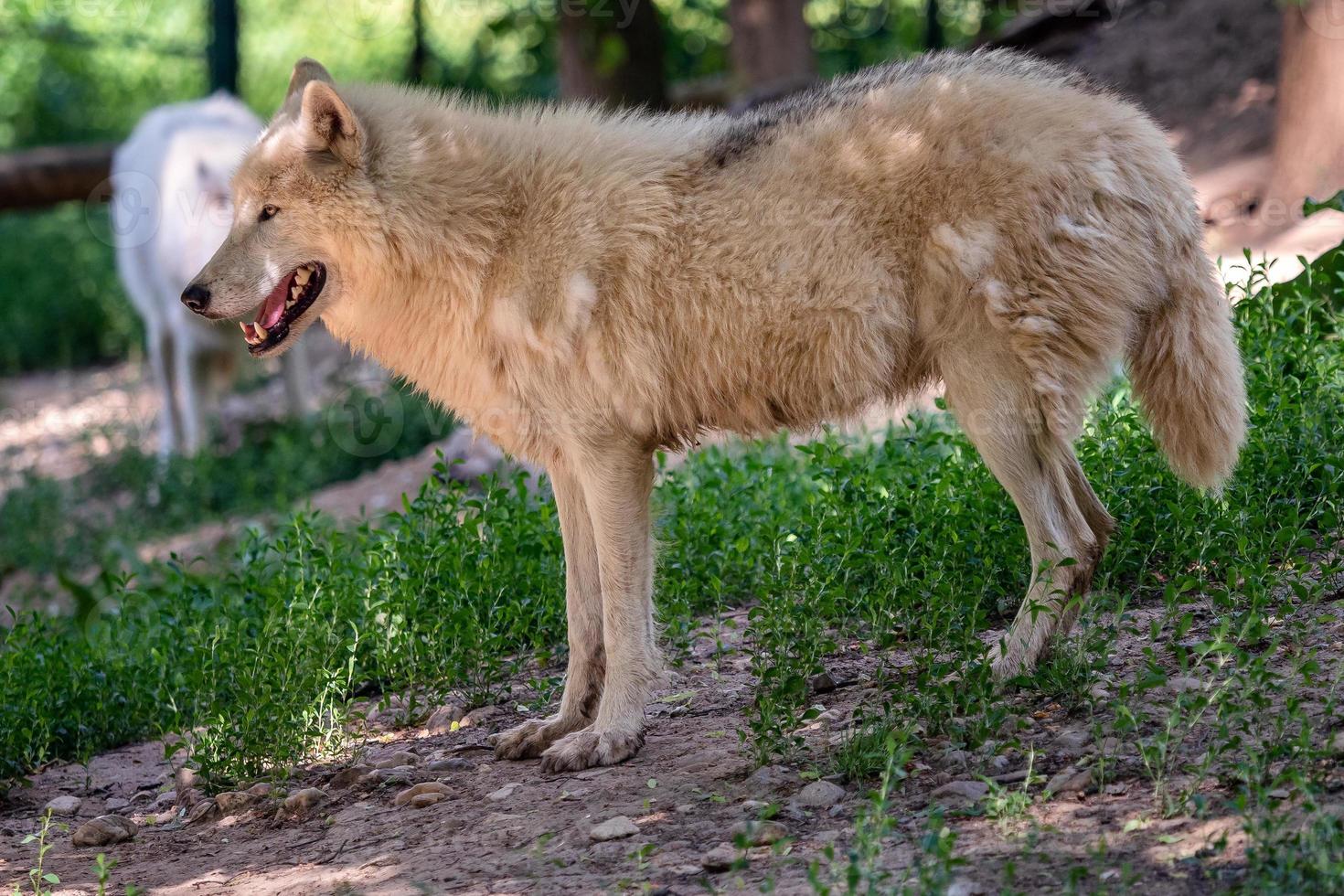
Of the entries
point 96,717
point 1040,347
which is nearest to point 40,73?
point 96,717

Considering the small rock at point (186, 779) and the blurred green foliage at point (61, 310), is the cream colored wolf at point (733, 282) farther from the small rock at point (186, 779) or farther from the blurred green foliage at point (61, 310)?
the blurred green foliage at point (61, 310)

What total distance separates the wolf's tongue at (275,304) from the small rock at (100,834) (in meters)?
1.57

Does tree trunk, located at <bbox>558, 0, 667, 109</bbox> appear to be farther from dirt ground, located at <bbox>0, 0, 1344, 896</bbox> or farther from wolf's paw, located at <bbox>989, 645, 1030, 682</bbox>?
wolf's paw, located at <bbox>989, 645, 1030, 682</bbox>

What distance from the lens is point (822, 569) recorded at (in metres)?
4.24

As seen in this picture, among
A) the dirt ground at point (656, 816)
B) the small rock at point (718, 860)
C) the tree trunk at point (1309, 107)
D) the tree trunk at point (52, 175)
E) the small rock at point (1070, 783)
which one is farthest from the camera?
the tree trunk at point (52, 175)

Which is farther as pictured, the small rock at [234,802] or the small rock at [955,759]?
the small rock at [234,802]

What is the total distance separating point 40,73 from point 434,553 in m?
13.2

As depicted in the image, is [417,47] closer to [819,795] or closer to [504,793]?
[504,793]

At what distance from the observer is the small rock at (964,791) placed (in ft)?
10.9

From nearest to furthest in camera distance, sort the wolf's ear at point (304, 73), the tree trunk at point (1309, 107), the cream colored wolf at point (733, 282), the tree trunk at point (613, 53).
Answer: the cream colored wolf at point (733, 282) → the wolf's ear at point (304, 73) → the tree trunk at point (1309, 107) → the tree trunk at point (613, 53)

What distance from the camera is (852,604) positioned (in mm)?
4453

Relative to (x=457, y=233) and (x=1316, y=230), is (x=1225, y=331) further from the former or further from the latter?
(x=1316, y=230)

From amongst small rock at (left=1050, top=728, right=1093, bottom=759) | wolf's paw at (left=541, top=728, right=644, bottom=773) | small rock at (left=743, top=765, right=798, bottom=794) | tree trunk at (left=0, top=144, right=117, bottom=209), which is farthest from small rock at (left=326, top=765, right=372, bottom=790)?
tree trunk at (left=0, top=144, right=117, bottom=209)

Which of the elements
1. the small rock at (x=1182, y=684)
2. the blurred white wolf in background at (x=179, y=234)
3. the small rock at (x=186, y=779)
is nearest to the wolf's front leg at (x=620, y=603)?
the small rock at (x=186, y=779)
